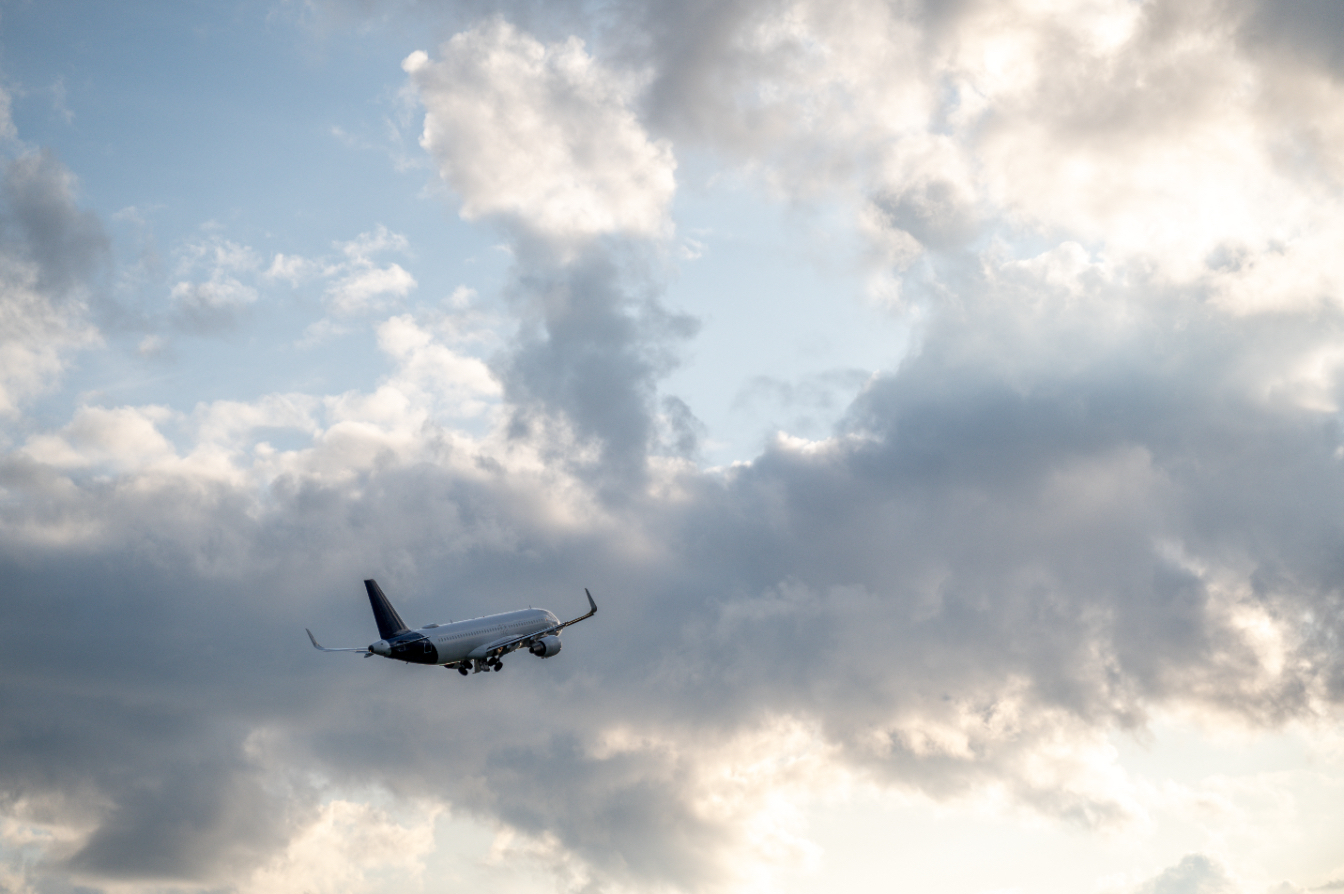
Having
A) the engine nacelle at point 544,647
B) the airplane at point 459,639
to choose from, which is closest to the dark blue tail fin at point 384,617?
the airplane at point 459,639

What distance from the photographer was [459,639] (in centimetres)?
17650

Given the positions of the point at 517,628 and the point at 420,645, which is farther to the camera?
the point at 517,628

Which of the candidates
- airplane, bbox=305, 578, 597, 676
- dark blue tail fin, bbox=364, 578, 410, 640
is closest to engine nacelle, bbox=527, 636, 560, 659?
airplane, bbox=305, 578, 597, 676

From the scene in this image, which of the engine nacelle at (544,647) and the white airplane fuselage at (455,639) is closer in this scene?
the white airplane fuselage at (455,639)

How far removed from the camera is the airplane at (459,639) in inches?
6772

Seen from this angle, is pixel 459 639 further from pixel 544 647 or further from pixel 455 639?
pixel 544 647

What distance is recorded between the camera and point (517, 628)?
18888 cm

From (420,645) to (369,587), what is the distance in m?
16.9

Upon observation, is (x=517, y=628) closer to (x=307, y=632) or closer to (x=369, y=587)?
(x=369, y=587)

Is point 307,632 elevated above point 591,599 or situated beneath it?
situated beneath

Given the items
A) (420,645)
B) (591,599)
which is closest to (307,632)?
(420,645)

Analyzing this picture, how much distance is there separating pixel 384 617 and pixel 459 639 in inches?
567

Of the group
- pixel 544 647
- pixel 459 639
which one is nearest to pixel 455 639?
pixel 459 639

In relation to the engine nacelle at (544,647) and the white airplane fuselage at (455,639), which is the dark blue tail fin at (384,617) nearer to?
the white airplane fuselage at (455,639)
